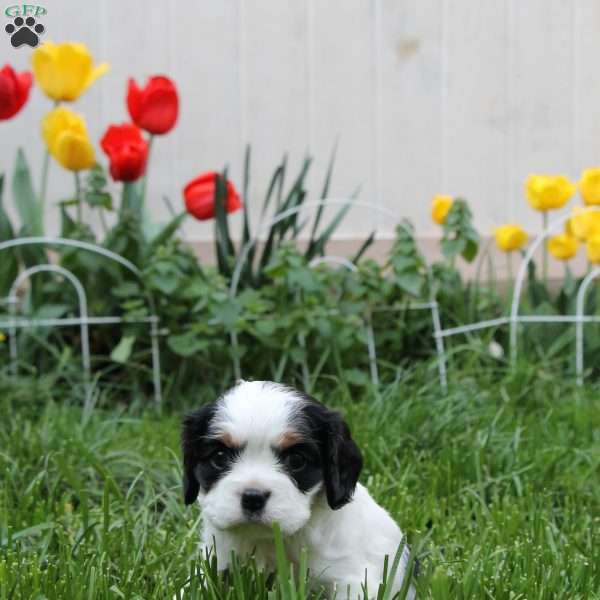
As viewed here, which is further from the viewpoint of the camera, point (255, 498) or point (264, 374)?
point (264, 374)

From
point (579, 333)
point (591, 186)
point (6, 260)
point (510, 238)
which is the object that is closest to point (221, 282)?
point (6, 260)

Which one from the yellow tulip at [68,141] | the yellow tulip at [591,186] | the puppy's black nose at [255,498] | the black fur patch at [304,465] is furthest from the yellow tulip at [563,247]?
the puppy's black nose at [255,498]

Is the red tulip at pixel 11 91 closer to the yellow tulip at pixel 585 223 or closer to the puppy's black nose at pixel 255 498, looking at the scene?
the yellow tulip at pixel 585 223

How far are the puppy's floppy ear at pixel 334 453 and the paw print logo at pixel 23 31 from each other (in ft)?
8.31

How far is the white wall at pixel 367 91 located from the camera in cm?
595

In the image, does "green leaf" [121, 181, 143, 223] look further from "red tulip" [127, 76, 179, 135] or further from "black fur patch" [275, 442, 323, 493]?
"black fur patch" [275, 442, 323, 493]

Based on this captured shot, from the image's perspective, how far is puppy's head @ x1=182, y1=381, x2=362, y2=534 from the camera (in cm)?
215

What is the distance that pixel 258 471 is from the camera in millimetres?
2188

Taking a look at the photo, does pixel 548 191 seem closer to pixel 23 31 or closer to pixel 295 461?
pixel 23 31

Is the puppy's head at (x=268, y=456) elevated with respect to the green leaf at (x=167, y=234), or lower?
lower

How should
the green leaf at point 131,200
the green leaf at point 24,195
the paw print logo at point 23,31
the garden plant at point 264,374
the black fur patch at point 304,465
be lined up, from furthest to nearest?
the green leaf at point 24,195
the green leaf at point 131,200
the paw print logo at point 23,31
the garden plant at point 264,374
the black fur patch at point 304,465

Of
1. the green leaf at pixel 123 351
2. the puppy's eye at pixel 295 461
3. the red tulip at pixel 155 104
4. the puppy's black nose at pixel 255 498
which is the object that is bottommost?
the green leaf at pixel 123 351

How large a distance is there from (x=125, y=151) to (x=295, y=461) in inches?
106

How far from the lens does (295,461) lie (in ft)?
7.38
